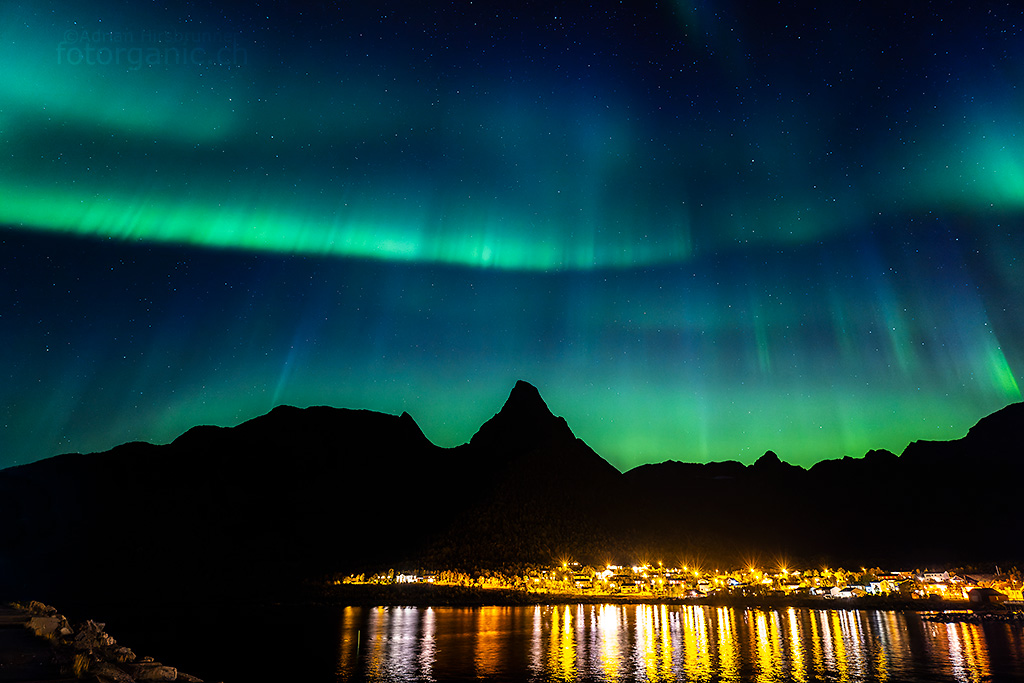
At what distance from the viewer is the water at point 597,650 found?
Answer: 190ft

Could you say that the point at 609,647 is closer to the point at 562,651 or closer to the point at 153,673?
the point at 562,651

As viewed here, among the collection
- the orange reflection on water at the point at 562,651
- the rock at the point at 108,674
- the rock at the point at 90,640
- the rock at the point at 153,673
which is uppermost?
the rock at the point at 108,674

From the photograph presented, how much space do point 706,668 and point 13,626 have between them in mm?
59355

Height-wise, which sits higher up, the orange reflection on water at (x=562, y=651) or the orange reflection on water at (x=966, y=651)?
the orange reflection on water at (x=966, y=651)

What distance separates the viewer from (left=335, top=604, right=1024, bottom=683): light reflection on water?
191 feet

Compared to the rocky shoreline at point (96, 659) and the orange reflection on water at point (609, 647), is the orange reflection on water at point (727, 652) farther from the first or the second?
the rocky shoreline at point (96, 659)

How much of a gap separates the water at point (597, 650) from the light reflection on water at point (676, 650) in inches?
5.9

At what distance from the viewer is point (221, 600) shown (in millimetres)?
194125

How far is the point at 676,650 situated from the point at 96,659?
60.7 meters

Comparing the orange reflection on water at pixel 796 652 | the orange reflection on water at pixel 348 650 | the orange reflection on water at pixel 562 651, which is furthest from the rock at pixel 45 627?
the orange reflection on water at pixel 796 652

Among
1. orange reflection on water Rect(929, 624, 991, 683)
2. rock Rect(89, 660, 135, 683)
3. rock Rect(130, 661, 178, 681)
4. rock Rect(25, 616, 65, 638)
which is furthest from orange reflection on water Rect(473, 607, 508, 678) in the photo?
orange reflection on water Rect(929, 624, 991, 683)

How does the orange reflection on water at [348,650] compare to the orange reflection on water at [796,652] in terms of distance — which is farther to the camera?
the orange reflection on water at [348,650]

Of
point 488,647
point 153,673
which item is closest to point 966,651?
point 488,647

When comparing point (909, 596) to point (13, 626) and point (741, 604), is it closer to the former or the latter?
point (741, 604)
